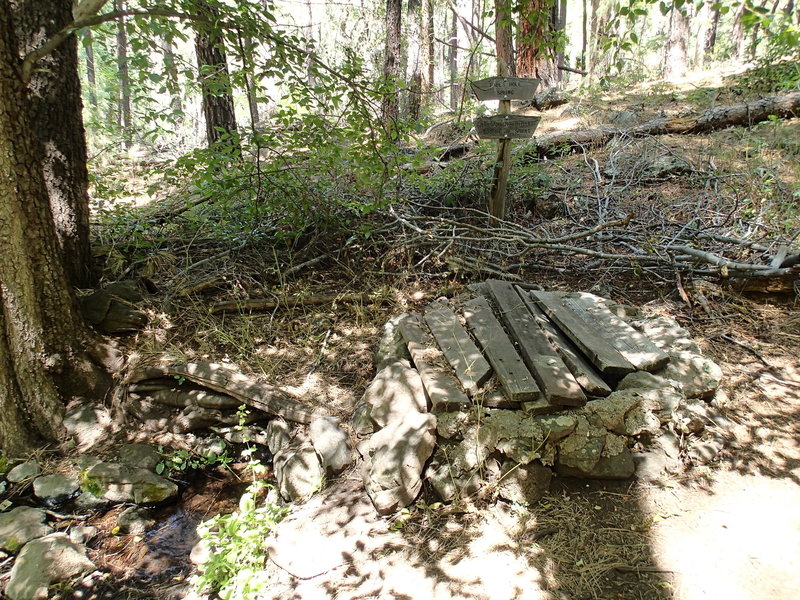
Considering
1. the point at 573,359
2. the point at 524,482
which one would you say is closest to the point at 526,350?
the point at 573,359

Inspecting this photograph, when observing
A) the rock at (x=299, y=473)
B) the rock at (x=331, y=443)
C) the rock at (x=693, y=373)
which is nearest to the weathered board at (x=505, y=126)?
the rock at (x=693, y=373)

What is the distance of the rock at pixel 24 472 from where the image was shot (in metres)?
3.42

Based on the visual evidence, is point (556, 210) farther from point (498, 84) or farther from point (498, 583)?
point (498, 583)

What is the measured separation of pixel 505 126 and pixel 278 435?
3.95 m

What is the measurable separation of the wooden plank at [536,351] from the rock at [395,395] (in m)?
0.84

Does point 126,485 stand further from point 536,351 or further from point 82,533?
point 536,351

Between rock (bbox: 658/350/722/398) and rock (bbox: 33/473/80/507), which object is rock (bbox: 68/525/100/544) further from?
rock (bbox: 658/350/722/398)

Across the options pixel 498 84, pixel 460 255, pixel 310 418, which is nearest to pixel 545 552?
pixel 310 418

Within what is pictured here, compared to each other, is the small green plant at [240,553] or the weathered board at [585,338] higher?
the weathered board at [585,338]

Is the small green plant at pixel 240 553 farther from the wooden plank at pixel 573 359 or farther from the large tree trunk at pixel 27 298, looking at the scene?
the wooden plank at pixel 573 359

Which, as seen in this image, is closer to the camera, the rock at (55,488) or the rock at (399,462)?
the rock at (399,462)

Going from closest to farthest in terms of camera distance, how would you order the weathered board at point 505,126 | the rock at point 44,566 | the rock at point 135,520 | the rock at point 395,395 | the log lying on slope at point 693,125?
the rock at point 44,566, the rock at point 135,520, the rock at point 395,395, the weathered board at point 505,126, the log lying on slope at point 693,125

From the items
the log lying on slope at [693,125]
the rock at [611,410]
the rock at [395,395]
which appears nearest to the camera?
the rock at [611,410]

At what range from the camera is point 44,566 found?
9.25 feet
